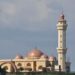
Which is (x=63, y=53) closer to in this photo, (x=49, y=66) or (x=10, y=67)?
(x=49, y=66)

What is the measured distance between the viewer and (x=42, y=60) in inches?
4754

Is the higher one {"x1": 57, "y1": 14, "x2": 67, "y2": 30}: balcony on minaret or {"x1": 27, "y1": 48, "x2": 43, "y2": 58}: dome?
{"x1": 57, "y1": 14, "x2": 67, "y2": 30}: balcony on minaret

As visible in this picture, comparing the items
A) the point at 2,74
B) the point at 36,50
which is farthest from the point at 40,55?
the point at 2,74

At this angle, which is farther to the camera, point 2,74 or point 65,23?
point 65,23

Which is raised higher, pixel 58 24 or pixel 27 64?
pixel 58 24

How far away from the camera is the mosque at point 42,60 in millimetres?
117938

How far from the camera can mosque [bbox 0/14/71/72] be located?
387 ft

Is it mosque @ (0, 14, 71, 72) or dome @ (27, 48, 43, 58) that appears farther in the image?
dome @ (27, 48, 43, 58)

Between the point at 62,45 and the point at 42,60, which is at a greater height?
the point at 62,45

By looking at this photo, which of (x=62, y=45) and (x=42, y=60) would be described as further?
(x=62, y=45)

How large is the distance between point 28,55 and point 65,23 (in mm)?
11108

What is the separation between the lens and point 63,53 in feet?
404

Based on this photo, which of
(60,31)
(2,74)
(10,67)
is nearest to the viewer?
(2,74)

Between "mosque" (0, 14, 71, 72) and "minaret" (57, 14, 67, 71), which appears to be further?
"minaret" (57, 14, 67, 71)
